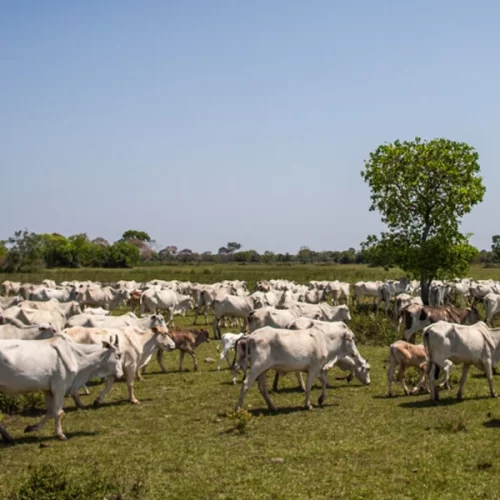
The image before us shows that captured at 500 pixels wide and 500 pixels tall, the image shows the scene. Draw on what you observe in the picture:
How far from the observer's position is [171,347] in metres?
16.7

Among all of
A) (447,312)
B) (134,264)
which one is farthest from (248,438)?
(134,264)

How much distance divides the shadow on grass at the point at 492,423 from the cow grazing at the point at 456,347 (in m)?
1.96

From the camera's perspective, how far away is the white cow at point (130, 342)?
1488 cm

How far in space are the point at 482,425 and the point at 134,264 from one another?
96552 millimetres

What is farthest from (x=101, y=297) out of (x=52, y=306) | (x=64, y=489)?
(x=64, y=489)

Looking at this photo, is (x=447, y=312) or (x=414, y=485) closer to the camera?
(x=414, y=485)

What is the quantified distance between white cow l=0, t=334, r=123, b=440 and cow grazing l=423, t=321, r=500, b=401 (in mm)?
6714

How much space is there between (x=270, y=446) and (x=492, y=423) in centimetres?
408

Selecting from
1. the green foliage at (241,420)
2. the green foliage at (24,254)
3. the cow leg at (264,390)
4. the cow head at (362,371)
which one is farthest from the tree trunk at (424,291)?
the green foliage at (24,254)

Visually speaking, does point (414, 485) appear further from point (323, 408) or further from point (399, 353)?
point (399, 353)

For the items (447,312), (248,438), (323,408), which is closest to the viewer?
(248,438)

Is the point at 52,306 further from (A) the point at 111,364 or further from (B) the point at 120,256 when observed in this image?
(B) the point at 120,256

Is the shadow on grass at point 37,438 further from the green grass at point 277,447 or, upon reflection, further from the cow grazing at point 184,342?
the cow grazing at point 184,342

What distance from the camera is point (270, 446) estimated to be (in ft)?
36.7
